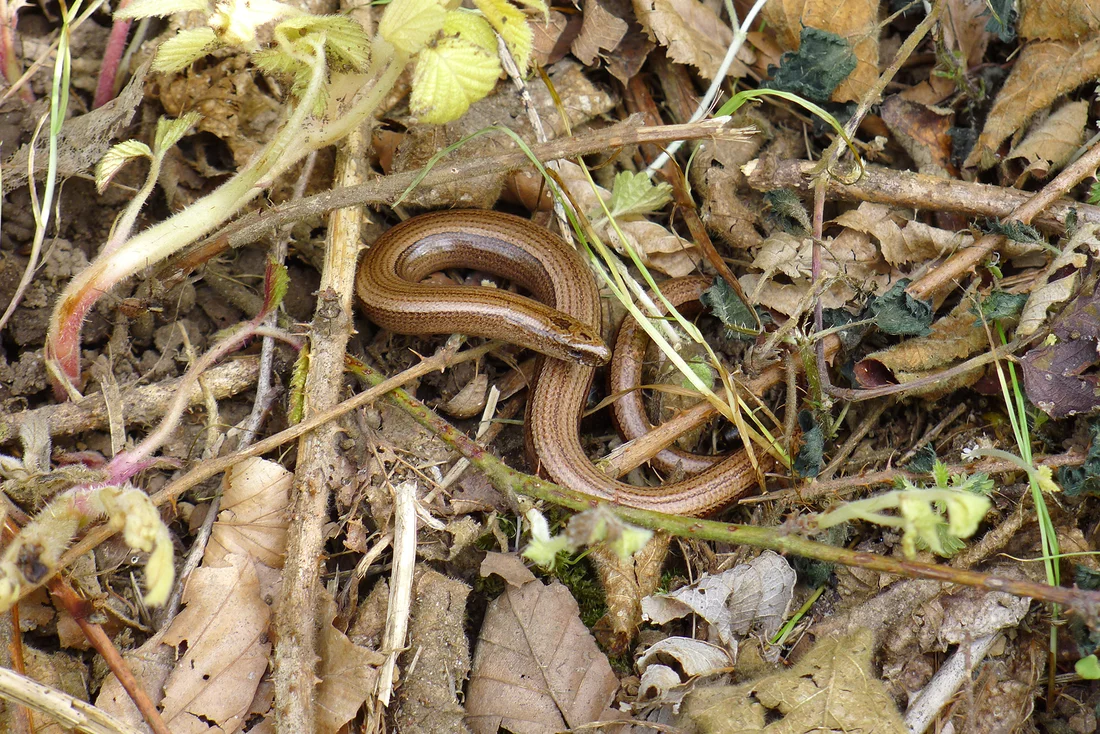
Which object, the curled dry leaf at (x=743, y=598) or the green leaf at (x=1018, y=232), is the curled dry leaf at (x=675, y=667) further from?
the green leaf at (x=1018, y=232)

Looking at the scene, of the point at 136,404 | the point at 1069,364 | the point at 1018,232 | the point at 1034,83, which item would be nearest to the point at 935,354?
the point at 1069,364

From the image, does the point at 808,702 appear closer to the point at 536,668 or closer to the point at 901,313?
the point at 536,668

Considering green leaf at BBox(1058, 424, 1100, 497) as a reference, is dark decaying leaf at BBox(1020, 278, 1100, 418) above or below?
above

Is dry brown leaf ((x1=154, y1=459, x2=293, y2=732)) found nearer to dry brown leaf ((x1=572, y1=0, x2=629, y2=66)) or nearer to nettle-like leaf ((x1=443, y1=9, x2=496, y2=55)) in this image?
nettle-like leaf ((x1=443, y1=9, x2=496, y2=55))

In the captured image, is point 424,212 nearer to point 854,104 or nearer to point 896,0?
point 854,104

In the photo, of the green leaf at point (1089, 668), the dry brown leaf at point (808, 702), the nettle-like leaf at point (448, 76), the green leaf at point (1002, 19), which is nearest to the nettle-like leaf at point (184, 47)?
the nettle-like leaf at point (448, 76)

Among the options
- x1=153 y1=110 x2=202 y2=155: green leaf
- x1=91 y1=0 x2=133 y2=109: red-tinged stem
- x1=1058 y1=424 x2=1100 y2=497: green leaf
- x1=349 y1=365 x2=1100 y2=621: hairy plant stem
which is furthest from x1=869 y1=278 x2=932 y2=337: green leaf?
x1=91 y1=0 x2=133 y2=109: red-tinged stem
